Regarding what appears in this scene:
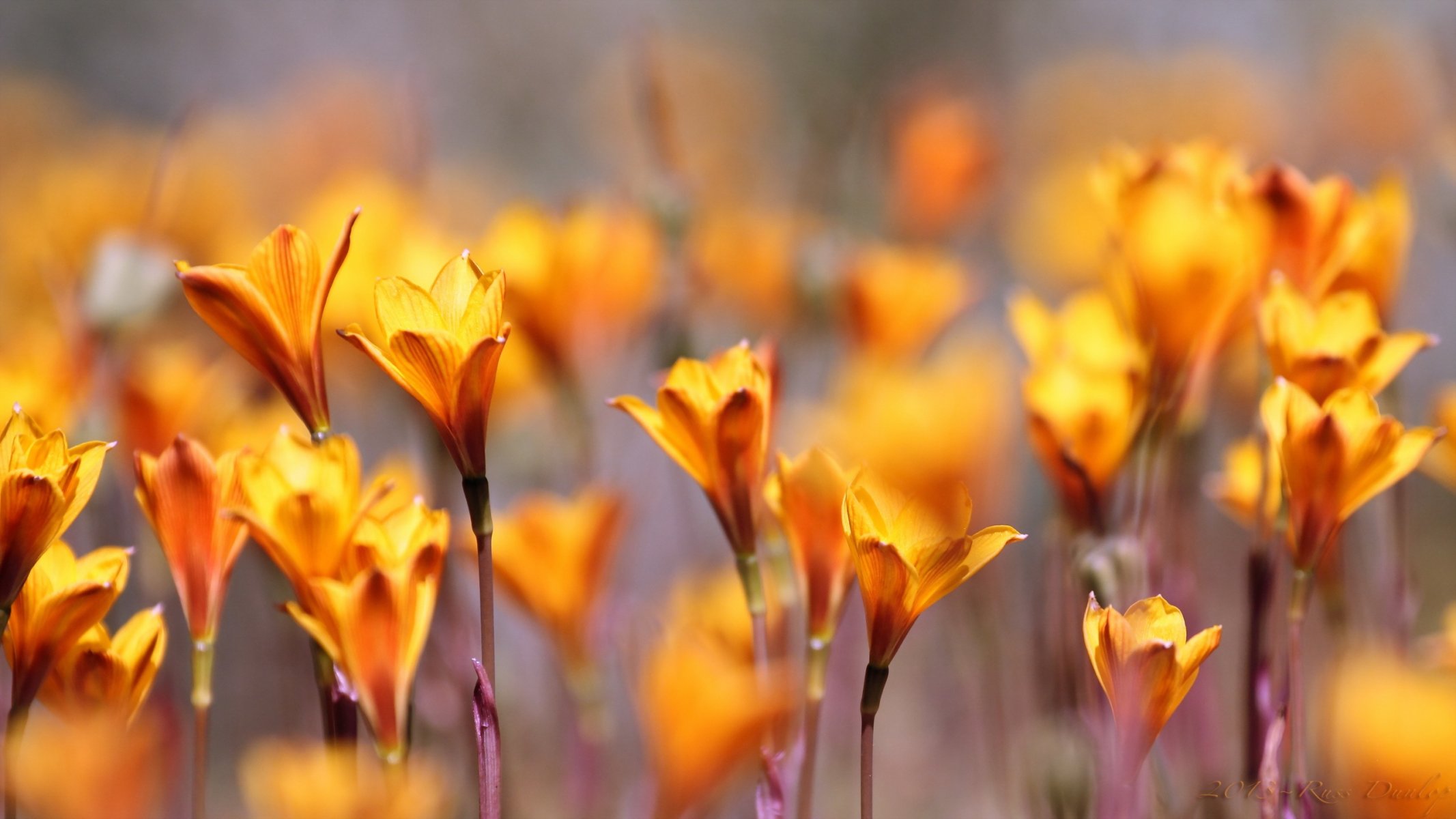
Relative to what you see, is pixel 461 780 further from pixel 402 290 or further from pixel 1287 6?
pixel 1287 6

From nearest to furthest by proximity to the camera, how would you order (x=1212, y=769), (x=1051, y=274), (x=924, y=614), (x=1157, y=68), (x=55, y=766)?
(x=55, y=766), (x=1212, y=769), (x=924, y=614), (x=1051, y=274), (x=1157, y=68)

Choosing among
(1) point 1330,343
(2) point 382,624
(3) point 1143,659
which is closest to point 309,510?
(2) point 382,624

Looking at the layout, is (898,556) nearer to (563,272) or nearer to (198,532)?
(198,532)

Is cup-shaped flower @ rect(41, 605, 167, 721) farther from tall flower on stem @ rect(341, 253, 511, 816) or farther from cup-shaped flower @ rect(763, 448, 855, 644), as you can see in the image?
cup-shaped flower @ rect(763, 448, 855, 644)

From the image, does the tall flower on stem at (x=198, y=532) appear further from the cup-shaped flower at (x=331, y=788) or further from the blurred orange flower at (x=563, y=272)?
the blurred orange flower at (x=563, y=272)

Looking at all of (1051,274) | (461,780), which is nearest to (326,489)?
(461,780)

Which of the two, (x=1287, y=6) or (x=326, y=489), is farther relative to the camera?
(x=1287, y=6)
